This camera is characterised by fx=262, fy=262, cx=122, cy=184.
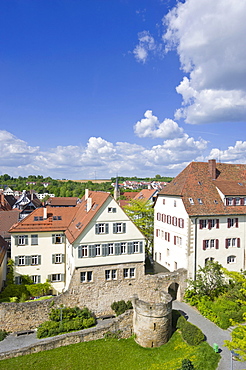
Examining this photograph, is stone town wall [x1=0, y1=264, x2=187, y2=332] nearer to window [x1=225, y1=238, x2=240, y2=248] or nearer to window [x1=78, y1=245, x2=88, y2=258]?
window [x1=78, y1=245, x2=88, y2=258]

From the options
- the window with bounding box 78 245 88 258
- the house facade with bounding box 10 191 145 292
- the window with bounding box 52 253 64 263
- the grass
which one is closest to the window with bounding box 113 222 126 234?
the house facade with bounding box 10 191 145 292

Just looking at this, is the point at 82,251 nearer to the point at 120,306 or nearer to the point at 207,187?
the point at 120,306

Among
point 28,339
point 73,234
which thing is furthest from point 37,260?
point 28,339

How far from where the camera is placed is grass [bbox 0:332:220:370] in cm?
2088

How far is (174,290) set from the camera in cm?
3319

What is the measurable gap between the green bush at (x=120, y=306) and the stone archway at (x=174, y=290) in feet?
20.3

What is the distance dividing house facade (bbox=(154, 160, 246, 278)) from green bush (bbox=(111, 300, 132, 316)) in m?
8.28

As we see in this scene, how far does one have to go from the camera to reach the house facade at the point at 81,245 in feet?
94.3

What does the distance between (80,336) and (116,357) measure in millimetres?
3903

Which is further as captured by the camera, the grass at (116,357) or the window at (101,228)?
the window at (101,228)

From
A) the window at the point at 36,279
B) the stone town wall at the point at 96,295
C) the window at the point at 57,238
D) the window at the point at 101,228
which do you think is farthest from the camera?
the window at the point at 57,238

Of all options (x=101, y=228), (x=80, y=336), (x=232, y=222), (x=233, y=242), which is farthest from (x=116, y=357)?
(x=232, y=222)

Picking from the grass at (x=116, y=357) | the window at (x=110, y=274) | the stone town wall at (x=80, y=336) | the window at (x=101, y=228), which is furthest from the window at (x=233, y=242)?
the window at (x=101, y=228)

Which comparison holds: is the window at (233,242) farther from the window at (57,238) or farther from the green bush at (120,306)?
the window at (57,238)
